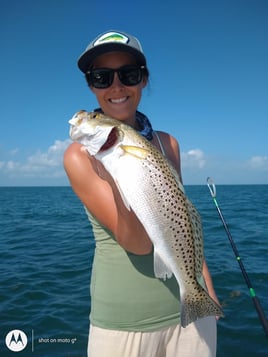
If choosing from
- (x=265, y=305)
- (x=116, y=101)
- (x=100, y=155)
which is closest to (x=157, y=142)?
(x=116, y=101)

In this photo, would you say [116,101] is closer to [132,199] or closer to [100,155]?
[100,155]

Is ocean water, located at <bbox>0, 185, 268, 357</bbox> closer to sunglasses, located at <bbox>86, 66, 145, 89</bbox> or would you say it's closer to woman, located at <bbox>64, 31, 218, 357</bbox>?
woman, located at <bbox>64, 31, 218, 357</bbox>

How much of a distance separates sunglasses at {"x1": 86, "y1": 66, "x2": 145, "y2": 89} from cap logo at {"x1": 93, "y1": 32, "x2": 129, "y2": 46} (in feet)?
0.75

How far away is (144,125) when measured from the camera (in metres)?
3.27

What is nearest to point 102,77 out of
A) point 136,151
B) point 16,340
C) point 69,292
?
point 136,151

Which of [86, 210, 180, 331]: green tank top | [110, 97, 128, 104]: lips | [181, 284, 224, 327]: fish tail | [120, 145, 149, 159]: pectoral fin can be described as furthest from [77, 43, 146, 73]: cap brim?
[181, 284, 224, 327]: fish tail

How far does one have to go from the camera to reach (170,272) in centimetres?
262

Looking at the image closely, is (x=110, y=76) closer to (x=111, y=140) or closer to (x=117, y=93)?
(x=117, y=93)

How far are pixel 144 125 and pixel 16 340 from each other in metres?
5.53

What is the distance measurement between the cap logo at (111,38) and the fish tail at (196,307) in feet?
7.29

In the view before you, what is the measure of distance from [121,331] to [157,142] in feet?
5.95

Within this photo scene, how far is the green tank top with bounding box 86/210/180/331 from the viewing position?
2.69 metres

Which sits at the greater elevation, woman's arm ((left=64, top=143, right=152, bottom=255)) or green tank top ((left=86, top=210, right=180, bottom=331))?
woman's arm ((left=64, top=143, right=152, bottom=255))

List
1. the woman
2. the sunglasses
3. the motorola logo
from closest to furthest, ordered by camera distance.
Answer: the woman
the sunglasses
the motorola logo
